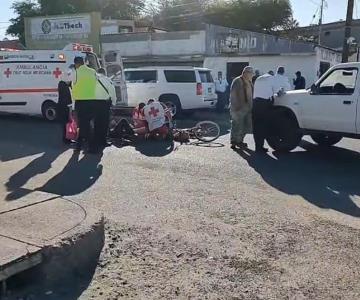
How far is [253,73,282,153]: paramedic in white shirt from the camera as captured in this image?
1055 centimetres

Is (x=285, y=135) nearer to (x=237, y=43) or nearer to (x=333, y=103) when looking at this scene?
(x=333, y=103)

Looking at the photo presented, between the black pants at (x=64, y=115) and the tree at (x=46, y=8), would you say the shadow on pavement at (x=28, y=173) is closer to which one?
the black pants at (x=64, y=115)

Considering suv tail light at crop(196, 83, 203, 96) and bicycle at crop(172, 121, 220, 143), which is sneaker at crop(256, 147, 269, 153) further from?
suv tail light at crop(196, 83, 203, 96)

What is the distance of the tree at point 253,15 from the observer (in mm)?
54812

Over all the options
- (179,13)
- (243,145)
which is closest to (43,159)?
(243,145)

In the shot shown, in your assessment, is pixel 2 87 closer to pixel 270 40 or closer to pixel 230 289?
pixel 230 289

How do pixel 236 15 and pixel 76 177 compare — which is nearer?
pixel 76 177

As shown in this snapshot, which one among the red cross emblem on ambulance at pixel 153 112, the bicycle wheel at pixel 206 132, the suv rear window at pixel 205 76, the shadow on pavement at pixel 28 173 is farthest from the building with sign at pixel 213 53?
the shadow on pavement at pixel 28 173

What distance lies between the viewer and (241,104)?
11.0 metres

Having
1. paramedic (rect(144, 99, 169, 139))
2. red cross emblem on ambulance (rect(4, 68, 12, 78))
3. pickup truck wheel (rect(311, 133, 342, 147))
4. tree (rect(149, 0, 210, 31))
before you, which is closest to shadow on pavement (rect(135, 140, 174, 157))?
paramedic (rect(144, 99, 169, 139))

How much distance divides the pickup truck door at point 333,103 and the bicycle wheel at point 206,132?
2.68 m

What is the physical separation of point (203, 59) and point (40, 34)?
404 inches

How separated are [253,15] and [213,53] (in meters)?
28.3

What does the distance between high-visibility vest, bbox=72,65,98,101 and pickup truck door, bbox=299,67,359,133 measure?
13.6ft
